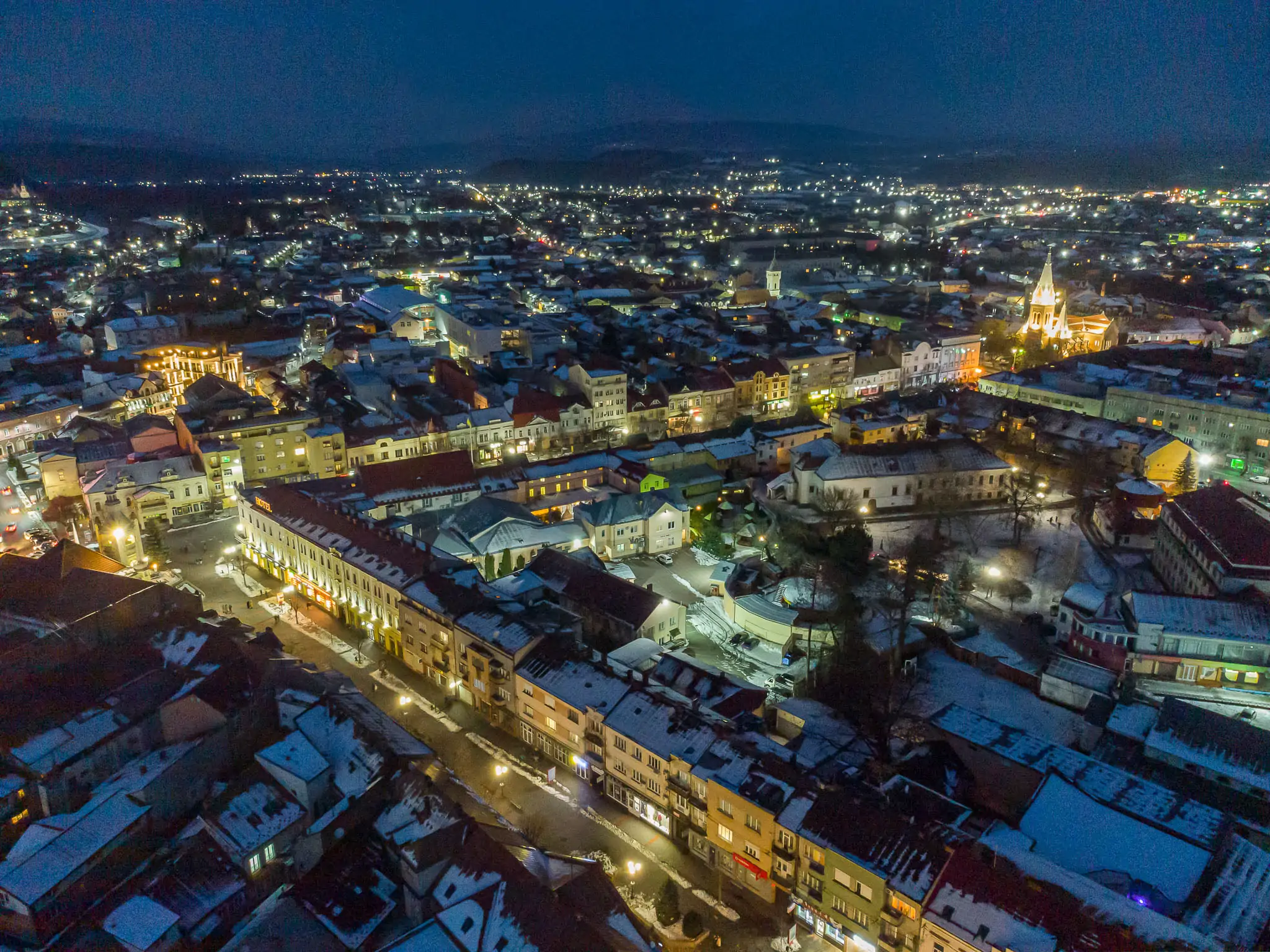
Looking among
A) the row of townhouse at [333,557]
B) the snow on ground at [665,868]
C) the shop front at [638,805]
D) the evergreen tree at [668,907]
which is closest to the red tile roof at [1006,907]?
the snow on ground at [665,868]

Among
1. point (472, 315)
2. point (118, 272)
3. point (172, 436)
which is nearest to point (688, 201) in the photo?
point (118, 272)

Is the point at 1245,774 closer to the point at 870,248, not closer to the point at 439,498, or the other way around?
the point at 439,498

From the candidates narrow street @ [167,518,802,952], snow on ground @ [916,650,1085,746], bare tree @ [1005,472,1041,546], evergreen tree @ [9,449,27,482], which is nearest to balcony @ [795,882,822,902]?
narrow street @ [167,518,802,952]

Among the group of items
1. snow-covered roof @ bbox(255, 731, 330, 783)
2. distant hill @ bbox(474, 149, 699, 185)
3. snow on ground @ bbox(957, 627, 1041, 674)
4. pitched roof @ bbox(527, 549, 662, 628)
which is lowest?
distant hill @ bbox(474, 149, 699, 185)

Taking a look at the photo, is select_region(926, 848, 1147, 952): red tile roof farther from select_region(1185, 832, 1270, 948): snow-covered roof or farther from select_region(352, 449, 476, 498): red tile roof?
select_region(352, 449, 476, 498): red tile roof

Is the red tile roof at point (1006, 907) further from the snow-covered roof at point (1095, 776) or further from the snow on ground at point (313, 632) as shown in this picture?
the snow on ground at point (313, 632)

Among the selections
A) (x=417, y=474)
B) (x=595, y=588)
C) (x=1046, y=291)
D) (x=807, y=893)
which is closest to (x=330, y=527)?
(x=417, y=474)

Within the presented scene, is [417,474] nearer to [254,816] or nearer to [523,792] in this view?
[523,792]
